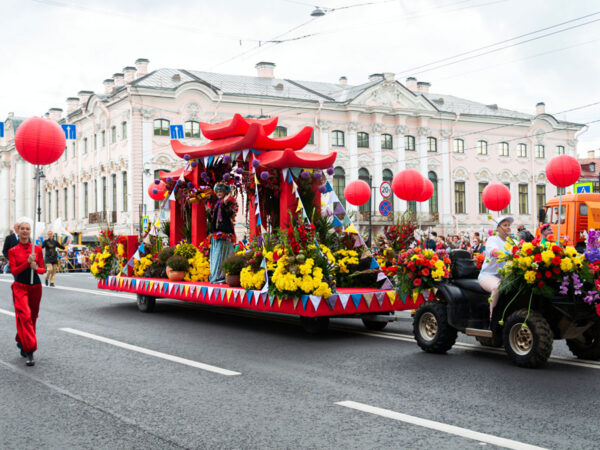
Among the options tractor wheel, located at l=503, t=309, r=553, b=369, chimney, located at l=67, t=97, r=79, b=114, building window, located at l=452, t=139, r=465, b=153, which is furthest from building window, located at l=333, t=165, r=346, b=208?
tractor wheel, located at l=503, t=309, r=553, b=369

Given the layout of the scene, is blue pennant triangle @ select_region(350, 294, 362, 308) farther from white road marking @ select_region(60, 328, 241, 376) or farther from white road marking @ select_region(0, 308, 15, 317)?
white road marking @ select_region(0, 308, 15, 317)

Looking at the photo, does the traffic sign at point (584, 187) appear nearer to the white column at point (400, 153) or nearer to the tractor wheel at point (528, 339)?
the tractor wheel at point (528, 339)

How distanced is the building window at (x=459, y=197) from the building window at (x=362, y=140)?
311 inches

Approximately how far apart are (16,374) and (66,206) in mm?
52291

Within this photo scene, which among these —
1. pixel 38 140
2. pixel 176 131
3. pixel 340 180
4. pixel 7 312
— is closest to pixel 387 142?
pixel 340 180

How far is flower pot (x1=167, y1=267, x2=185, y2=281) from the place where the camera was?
13.1m

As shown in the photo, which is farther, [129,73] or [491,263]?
[129,73]

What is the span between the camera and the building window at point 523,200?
56906 millimetres

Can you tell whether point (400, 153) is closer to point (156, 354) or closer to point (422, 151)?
point (422, 151)

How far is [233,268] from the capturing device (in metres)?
11.4

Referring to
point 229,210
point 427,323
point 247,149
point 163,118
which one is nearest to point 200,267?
point 229,210

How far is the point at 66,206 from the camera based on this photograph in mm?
57500

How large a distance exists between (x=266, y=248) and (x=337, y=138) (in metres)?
41.1

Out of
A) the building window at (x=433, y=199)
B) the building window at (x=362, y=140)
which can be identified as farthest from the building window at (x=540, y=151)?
the building window at (x=362, y=140)
